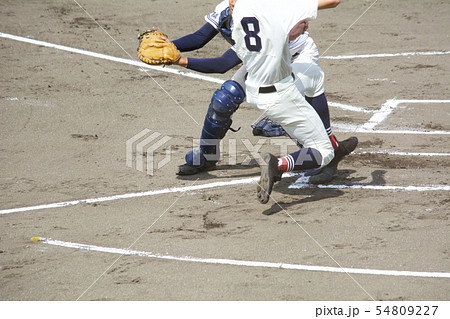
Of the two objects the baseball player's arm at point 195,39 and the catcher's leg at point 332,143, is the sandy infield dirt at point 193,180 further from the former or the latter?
the baseball player's arm at point 195,39

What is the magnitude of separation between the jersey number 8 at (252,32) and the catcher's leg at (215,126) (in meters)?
0.84

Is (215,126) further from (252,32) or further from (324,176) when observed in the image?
(252,32)

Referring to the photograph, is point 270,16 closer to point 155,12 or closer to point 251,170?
point 251,170

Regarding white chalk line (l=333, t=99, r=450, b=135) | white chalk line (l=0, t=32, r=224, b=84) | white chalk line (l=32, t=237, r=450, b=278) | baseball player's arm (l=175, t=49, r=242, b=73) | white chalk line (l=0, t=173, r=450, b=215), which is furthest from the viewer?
white chalk line (l=0, t=32, r=224, b=84)

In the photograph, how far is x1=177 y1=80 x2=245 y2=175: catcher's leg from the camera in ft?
19.7

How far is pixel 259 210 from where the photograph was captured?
222 inches

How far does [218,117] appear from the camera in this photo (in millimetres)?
6152

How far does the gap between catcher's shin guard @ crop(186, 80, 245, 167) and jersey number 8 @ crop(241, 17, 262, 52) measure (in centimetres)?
84

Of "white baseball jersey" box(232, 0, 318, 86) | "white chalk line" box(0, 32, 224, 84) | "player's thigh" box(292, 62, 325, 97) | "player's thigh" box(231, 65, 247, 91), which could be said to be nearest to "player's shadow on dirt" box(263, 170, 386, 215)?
"player's thigh" box(292, 62, 325, 97)

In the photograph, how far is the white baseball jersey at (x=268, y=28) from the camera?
16.6 ft

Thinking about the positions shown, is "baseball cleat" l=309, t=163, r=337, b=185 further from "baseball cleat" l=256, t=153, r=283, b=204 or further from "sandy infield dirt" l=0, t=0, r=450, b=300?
"baseball cleat" l=256, t=153, r=283, b=204
